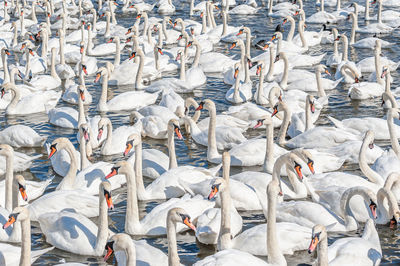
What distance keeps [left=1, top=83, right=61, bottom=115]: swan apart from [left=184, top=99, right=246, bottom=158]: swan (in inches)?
177

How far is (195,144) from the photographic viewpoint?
16.8 meters

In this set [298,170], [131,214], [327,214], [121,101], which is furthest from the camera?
[121,101]

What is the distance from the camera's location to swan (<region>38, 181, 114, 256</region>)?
11055 mm

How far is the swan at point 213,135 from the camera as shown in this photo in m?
15.4

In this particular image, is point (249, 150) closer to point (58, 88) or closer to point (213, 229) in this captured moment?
point (213, 229)

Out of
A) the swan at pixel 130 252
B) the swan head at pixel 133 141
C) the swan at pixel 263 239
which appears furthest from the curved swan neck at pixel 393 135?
the swan at pixel 130 252

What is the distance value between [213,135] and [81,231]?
482cm

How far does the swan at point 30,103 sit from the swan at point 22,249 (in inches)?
353

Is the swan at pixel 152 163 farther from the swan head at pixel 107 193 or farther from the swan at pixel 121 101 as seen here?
the swan at pixel 121 101

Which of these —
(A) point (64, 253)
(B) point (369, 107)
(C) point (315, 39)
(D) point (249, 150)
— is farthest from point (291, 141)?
(C) point (315, 39)

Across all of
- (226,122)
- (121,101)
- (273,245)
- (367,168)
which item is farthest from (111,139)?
(273,245)

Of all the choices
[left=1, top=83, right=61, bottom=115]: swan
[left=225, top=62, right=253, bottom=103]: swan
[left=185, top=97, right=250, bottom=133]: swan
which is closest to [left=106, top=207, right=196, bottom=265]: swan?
[left=185, top=97, right=250, bottom=133]: swan

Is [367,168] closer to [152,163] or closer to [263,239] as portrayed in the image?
[263,239]

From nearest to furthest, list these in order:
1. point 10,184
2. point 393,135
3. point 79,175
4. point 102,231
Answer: point 102,231
point 10,184
point 79,175
point 393,135
